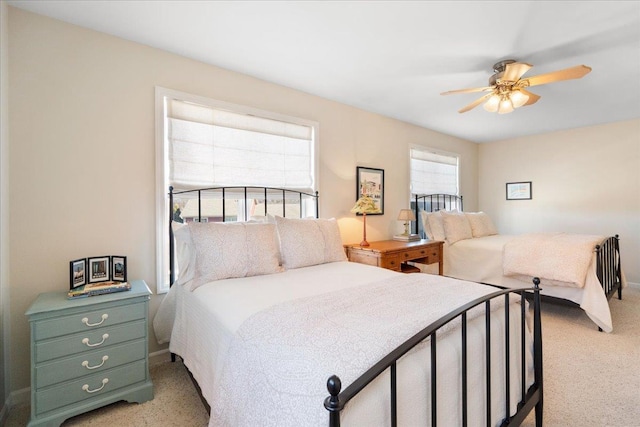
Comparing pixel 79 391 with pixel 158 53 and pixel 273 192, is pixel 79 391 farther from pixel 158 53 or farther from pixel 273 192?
pixel 158 53

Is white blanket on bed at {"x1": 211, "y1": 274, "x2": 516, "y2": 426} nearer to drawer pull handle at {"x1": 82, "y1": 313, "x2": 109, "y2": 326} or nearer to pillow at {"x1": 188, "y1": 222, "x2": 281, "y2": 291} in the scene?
pillow at {"x1": 188, "y1": 222, "x2": 281, "y2": 291}

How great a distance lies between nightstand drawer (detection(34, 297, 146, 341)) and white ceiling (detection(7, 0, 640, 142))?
1864 millimetres

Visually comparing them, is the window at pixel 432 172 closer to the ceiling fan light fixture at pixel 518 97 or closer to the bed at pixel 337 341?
the ceiling fan light fixture at pixel 518 97

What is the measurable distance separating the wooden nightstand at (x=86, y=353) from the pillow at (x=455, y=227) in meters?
3.67

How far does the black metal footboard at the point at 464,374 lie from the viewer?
0.74 m

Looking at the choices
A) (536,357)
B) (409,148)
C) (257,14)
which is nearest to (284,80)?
(257,14)

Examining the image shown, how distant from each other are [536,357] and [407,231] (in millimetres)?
2375

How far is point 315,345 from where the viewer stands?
1.04 m

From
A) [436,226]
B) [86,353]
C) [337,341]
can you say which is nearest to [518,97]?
[436,226]

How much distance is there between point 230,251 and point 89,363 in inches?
38.7

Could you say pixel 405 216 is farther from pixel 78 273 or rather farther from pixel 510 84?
pixel 78 273

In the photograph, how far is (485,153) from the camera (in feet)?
19.1

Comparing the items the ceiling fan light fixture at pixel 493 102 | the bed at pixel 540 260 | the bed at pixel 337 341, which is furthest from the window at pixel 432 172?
the bed at pixel 337 341

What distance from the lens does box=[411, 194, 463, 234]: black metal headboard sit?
4.62 meters
